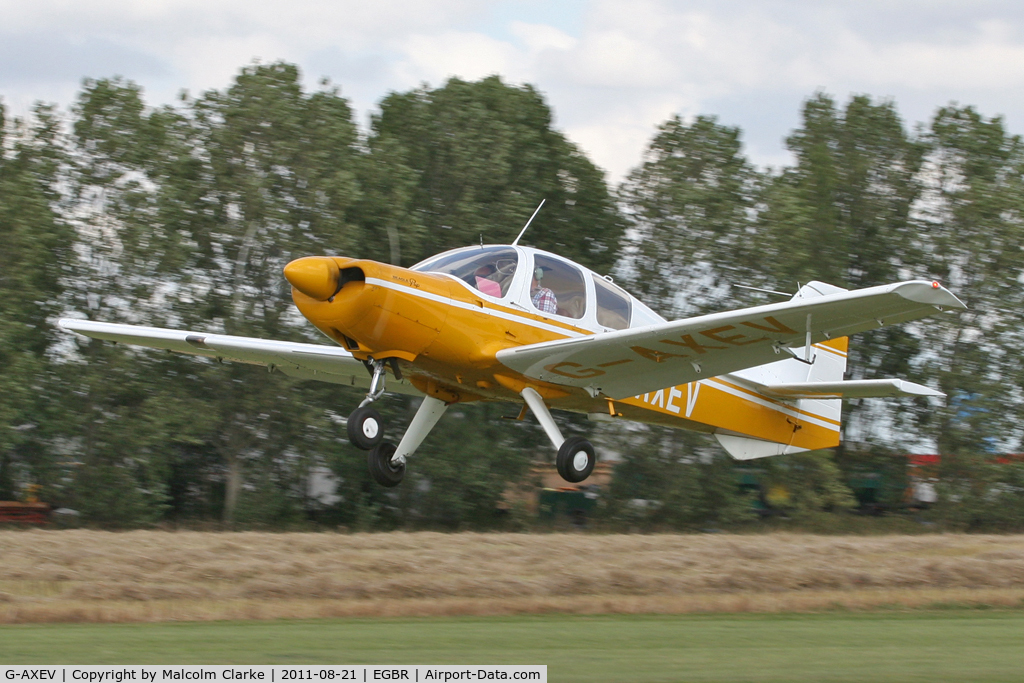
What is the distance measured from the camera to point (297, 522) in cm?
2203

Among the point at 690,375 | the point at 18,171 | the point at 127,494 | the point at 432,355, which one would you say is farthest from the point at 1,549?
the point at 18,171

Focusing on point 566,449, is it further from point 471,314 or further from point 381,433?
point 381,433

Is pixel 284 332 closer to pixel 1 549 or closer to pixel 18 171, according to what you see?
pixel 18 171

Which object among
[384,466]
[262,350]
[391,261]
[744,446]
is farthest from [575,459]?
[391,261]

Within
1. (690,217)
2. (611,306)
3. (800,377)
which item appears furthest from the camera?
(690,217)

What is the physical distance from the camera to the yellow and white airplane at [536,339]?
9.52 m

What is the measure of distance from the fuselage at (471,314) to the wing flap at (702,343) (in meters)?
0.26

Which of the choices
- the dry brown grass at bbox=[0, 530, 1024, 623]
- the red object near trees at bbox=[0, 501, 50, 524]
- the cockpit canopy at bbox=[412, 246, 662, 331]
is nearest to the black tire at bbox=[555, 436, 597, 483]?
the dry brown grass at bbox=[0, 530, 1024, 623]

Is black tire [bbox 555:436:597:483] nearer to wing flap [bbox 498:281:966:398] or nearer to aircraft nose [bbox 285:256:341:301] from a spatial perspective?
wing flap [bbox 498:281:966:398]

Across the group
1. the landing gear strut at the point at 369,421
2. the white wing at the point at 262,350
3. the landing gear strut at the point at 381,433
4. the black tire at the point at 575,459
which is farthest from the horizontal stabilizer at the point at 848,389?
the landing gear strut at the point at 369,421

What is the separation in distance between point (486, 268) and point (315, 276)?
1935mm

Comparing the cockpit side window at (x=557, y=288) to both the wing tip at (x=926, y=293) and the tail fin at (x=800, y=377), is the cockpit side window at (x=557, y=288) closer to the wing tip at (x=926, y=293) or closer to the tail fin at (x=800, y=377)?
the tail fin at (x=800, y=377)

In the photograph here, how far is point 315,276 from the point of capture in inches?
368

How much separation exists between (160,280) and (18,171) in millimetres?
4056
